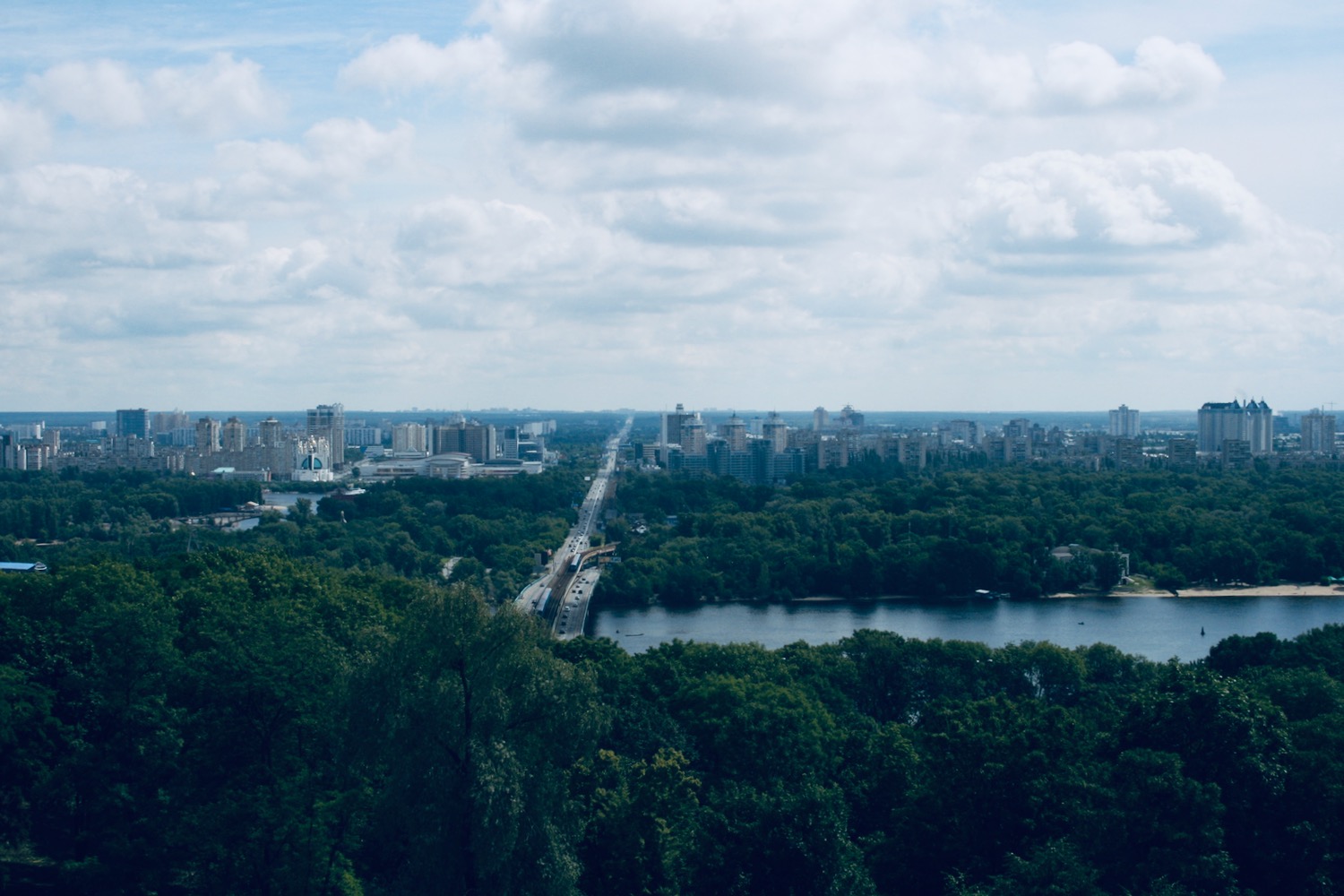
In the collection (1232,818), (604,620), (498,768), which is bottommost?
(604,620)

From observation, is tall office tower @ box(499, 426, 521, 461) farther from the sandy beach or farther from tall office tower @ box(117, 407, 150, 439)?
the sandy beach

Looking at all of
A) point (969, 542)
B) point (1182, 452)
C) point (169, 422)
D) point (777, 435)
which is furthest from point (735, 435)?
point (169, 422)

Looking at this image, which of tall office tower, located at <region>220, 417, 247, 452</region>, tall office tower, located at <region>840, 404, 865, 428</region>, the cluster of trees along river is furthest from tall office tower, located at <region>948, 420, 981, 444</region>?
the cluster of trees along river

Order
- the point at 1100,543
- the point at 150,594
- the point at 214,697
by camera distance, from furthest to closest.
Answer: the point at 1100,543 < the point at 150,594 < the point at 214,697

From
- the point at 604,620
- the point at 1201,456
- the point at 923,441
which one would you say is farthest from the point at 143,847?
the point at 1201,456

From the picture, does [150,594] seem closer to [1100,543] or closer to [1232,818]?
[1232,818]

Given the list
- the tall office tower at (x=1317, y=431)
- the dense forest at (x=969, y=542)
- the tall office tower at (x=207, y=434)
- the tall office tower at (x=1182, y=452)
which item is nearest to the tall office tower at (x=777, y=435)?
the tall office tower at (x=1182, y=452)
